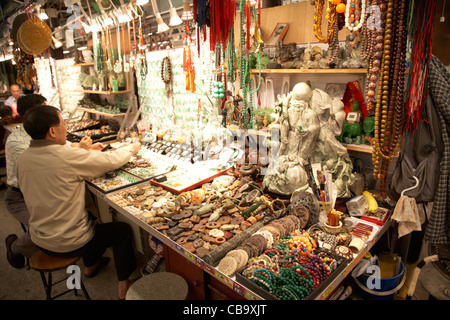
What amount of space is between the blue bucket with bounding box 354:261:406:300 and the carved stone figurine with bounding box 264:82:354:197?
0.69m

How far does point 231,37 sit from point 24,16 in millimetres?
4010

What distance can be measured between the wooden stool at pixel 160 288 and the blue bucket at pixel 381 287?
140 centimetres

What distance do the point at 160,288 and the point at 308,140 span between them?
5.53 feet

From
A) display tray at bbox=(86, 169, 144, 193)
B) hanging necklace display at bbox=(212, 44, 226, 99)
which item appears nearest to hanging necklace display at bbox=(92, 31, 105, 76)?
display tray at bbox=(86, 169, 144, 193)

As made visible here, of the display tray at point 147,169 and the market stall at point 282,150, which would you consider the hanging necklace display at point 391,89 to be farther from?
the display tray at point 147,169

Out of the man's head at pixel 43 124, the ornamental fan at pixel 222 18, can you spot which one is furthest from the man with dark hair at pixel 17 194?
the ornamental fan at pixel 222 18

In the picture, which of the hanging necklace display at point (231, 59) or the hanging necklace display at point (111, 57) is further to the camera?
the hanging necklace display at point (111, 57)

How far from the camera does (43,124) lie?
7.72 feet

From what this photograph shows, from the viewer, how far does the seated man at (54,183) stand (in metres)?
2.35

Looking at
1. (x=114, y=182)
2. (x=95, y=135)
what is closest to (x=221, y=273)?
(x=114, y=182)

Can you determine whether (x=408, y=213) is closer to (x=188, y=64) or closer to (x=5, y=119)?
(x=188, y=64)

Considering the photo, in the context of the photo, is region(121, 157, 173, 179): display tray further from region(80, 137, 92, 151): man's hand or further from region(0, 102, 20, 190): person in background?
region(0, 102, 20, 190): person in background

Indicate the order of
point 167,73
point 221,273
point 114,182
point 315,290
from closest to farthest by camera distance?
point 315,290, point 221,273, point 114,182, point 167,73
